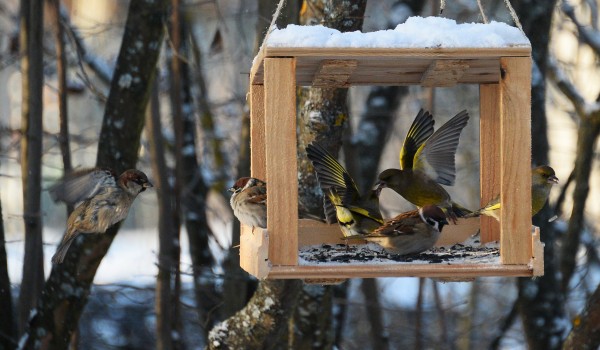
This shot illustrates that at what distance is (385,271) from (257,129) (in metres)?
1.50

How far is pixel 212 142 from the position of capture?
33.7 feet

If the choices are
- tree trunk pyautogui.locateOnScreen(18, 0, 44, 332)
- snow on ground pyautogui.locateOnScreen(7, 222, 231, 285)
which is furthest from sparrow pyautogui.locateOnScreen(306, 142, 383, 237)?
snow on ground pyautogui.locateOnScreen(7, 222, 231, 285)

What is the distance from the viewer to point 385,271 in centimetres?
348

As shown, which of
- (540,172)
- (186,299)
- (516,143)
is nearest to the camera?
(516,143)

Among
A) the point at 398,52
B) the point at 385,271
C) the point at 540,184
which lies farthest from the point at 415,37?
the point at 540,184

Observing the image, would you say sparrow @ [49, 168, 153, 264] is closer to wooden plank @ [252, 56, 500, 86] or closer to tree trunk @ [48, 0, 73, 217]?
wooden plank @ [252, 56, 500, 86]

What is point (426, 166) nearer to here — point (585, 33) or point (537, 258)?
point (537, 258)

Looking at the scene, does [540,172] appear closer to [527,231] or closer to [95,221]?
[527,231]

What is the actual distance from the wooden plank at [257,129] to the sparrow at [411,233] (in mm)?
764

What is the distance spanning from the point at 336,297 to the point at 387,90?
2189 mm

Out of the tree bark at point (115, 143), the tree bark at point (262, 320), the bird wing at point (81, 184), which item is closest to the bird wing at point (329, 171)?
the tree bark at point (262, 320)

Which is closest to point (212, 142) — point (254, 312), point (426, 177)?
point (254, 312)

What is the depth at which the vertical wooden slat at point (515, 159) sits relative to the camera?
360 centimetres

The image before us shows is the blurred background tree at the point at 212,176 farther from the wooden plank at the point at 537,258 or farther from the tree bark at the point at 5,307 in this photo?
the wooden plank at the point at 537,258
